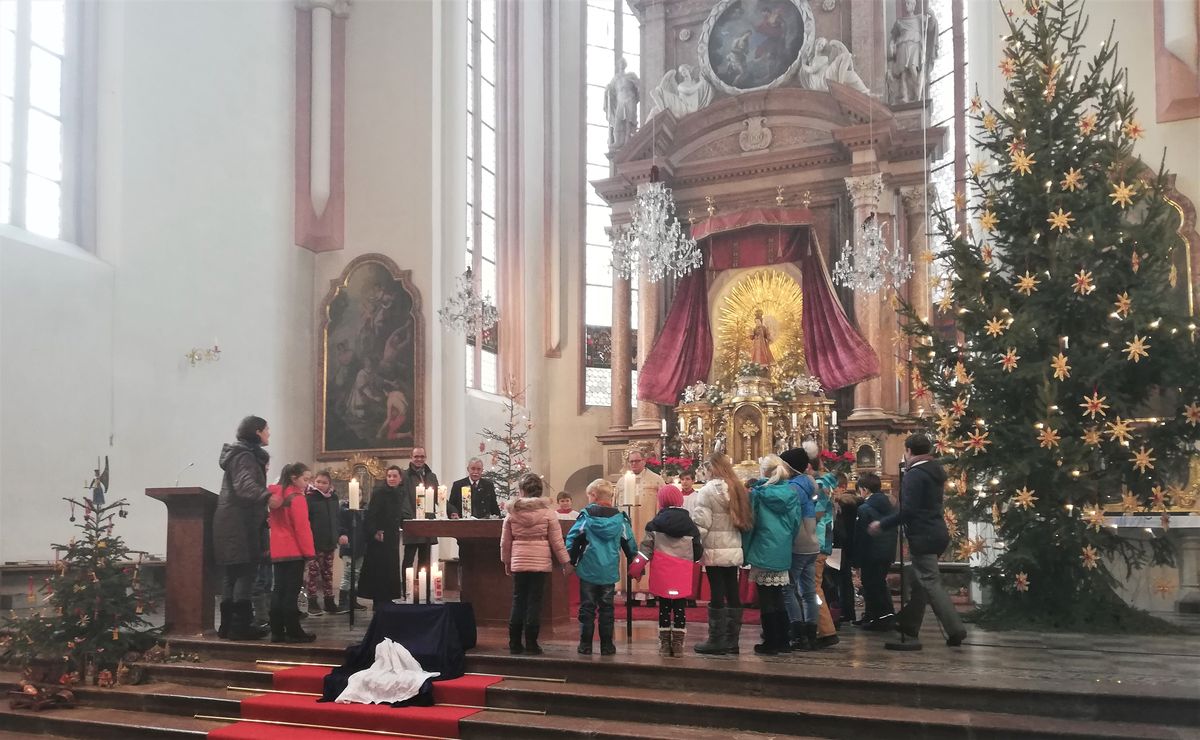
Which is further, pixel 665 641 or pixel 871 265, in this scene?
pixel 871 265

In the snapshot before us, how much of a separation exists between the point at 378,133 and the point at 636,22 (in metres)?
8.15

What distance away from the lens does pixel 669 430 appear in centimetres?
1852

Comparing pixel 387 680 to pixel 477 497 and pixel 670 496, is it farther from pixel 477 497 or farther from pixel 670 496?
pixel 477 497

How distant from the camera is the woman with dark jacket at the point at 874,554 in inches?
339

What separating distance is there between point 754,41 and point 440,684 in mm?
14780

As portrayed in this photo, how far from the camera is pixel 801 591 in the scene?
7.74m

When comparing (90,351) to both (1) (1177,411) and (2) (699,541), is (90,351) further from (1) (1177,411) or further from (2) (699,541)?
(1) (1177,411)

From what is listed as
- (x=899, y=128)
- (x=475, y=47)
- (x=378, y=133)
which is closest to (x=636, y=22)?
(x=475, y=47)

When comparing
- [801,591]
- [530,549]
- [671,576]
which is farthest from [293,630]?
[801,591]

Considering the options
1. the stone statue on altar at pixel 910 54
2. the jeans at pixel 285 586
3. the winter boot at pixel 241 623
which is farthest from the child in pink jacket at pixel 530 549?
the stone statue on altar at pixel 910 54

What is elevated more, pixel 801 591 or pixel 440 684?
pixel 801 591

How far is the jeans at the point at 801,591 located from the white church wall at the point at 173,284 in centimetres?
775

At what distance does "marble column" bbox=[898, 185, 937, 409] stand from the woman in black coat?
32.5 feet

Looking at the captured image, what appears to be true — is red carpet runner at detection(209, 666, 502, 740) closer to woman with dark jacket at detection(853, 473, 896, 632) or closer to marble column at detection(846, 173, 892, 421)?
woman with dark jacket at detection(853, 473, 896, 632)
